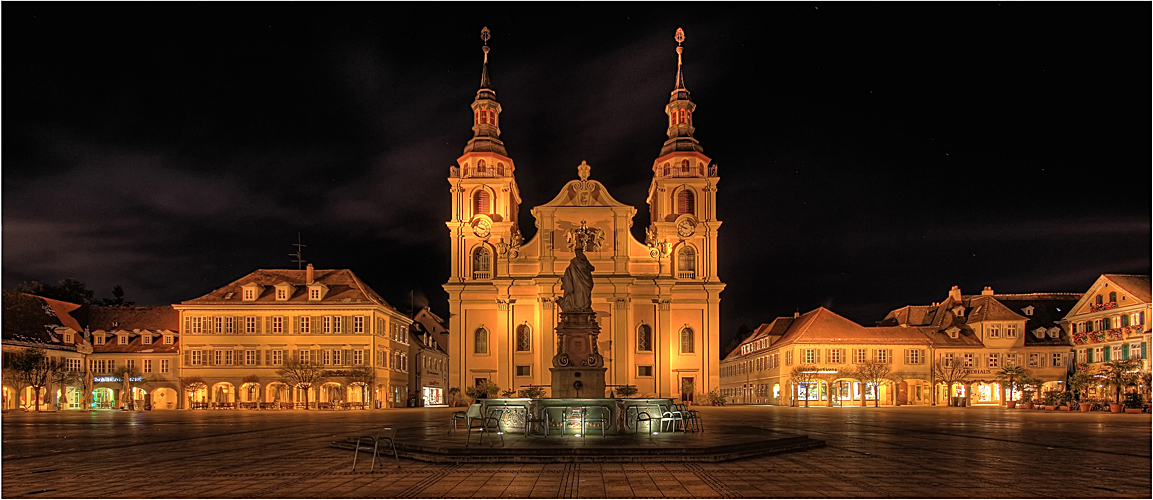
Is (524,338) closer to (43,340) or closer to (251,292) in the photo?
(251,292)

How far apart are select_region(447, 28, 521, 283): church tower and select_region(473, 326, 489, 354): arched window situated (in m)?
4.13

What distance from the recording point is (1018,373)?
2574 inches

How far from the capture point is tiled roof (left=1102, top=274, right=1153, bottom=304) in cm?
6547

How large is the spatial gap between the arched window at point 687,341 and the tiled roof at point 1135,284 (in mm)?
30179

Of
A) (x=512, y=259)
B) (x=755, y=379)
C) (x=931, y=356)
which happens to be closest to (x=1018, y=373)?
(x=931, y=356)

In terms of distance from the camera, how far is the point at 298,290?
2753 inches

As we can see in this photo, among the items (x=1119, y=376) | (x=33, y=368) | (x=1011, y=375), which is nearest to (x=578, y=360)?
(x=1119, y=376)

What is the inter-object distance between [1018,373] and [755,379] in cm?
2497

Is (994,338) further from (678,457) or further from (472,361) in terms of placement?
(678,457)

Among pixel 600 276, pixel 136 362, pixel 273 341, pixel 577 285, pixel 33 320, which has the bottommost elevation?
pixel 136 362

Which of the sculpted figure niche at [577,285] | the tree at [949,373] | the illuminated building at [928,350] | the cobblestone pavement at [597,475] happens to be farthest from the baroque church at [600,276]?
the cobblestone pavement at [597,475]

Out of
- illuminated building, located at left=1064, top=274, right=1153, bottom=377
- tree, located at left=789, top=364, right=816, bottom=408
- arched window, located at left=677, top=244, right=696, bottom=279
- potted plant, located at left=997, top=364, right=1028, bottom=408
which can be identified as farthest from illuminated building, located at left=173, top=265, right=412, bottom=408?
illuminated building, located at left=1064, top=274, right=1153, bottom=377

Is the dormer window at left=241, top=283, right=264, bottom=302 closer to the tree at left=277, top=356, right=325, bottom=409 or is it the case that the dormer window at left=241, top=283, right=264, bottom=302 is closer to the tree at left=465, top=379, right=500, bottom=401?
the tree at left=277, top=356, right=325, bottom=409

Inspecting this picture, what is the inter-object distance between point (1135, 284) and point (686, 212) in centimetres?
3244
